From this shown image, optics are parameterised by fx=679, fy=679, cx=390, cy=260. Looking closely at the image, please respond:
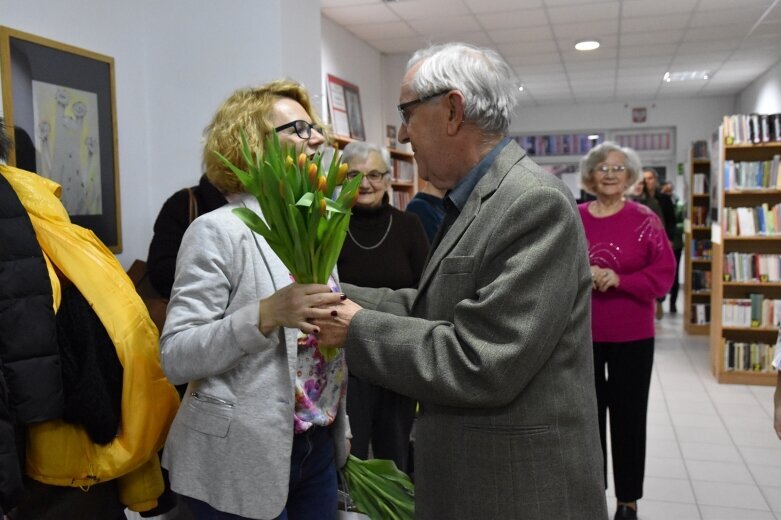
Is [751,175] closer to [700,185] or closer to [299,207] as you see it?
[700,185]

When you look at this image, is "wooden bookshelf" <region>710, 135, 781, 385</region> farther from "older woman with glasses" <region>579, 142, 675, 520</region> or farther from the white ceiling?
"older woman with glasses" <region>579, 142, 675, 520</region>

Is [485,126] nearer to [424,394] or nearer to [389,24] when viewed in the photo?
[424,394]

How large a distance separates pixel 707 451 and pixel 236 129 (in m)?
3.78

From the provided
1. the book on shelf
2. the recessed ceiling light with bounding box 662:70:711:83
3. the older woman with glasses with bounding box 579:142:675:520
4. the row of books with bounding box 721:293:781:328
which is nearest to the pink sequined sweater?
the older woman with glasses with bounding box 579:142:675:520

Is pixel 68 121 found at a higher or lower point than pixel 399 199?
higher

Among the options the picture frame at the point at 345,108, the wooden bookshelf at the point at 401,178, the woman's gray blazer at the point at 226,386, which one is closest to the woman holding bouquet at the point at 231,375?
the woman's gray blazer at the point at 226,386

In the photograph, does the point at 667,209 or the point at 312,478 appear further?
the point at 667,209

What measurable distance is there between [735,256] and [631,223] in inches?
125

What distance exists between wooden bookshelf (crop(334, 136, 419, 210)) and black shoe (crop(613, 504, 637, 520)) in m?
4.00

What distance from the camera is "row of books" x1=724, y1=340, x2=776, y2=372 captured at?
5.68m

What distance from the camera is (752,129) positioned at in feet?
18.4

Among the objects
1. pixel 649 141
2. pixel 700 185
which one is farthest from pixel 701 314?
pixel 649 141

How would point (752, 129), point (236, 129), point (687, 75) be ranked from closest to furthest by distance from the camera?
point (236, 129)
point (752, 129)
point (687, 75)

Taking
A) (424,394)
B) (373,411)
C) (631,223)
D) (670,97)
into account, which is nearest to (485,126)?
(424,394)
